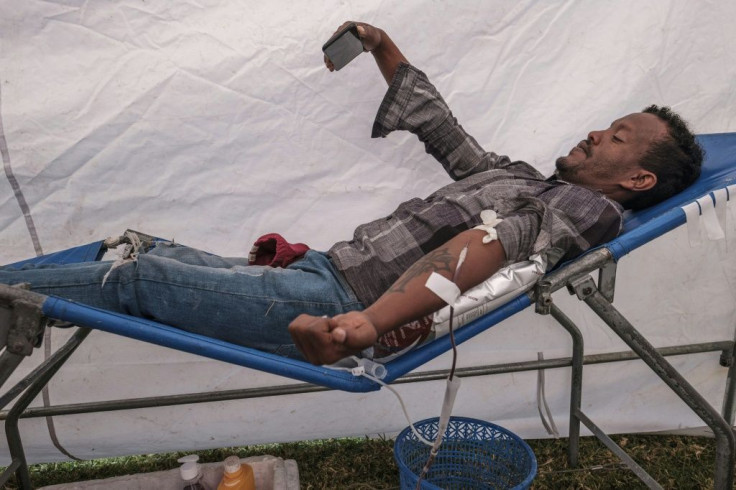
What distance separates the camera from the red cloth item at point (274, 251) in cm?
153

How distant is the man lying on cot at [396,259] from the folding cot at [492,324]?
2.6 inches

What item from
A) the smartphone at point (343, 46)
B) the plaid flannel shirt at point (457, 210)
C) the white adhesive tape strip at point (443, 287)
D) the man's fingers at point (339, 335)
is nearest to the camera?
the man's fingers at point (339, 335)

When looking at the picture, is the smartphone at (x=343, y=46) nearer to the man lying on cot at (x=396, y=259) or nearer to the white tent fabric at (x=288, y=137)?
the man lying on cot at (x=396, y=259)

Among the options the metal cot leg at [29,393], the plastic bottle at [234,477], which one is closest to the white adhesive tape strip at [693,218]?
the plastic bottle at [234,477]

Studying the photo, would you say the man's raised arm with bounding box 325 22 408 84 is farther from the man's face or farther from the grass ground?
the grass ground

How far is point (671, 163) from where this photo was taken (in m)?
1.54

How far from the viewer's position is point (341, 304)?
4.39 feet

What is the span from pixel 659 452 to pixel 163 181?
1.83 m

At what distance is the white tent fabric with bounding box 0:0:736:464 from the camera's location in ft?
5.62

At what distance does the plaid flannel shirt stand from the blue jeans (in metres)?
0.14

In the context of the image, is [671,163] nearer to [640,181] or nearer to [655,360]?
[640,181]

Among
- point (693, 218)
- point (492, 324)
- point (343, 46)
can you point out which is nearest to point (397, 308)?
point (492, 324)

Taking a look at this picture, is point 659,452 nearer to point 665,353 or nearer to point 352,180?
point 665,353

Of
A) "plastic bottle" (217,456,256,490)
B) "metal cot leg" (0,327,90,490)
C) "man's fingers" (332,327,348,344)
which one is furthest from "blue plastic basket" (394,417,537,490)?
"metal cot leg" (0,327,90,490)
